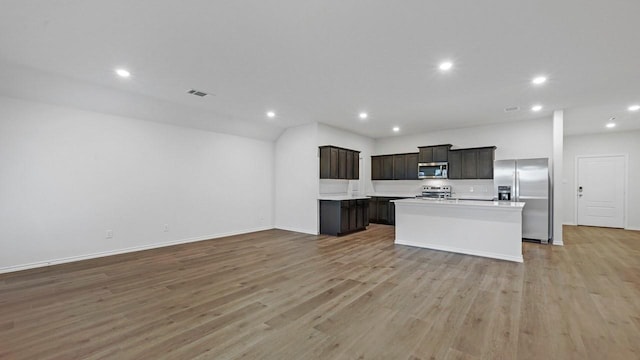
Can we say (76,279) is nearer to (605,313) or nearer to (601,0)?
(605,313)

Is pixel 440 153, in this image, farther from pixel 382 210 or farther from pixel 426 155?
pixel 382 210

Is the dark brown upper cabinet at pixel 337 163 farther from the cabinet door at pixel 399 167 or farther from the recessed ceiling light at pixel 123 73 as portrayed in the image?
the recessed ceiling light at pixel 123 73

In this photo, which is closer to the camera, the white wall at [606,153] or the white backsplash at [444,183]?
the white backsplash at [444,183]

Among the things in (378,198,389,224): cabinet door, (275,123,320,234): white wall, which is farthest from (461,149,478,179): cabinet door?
(275,123,320,234): white wall

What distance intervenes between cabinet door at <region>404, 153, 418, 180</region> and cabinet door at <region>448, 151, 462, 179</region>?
1.02 m

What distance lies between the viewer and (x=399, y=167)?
8.36m

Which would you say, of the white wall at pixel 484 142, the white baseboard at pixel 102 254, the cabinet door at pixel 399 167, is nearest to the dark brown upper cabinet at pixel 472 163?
the white wall at pixel 484 142

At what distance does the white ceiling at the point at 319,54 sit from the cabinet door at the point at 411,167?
8.98 ft

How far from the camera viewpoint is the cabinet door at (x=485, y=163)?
6.73 m

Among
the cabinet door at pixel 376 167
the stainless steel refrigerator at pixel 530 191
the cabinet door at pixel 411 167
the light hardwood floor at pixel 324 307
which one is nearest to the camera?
the light hardwood floor at pixel 324 307

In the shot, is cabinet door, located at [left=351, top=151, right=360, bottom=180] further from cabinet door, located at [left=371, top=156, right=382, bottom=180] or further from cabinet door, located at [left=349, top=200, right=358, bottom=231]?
cabinet door, located at [left=371, top=156, right=382, bottom=180]

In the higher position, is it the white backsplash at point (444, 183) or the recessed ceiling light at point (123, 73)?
the recessed ceiling light at point (123, 73)

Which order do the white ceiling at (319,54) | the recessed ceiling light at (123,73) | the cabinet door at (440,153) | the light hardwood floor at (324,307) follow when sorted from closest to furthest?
the light hardwood floor at (324,307), the white ceiling at (319,54), the recessed ceiling light at (123,73), the cabinet door at (440,153)

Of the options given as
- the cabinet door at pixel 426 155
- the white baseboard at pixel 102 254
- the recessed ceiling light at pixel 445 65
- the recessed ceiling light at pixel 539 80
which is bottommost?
the white baseboard at pixel 102 254
